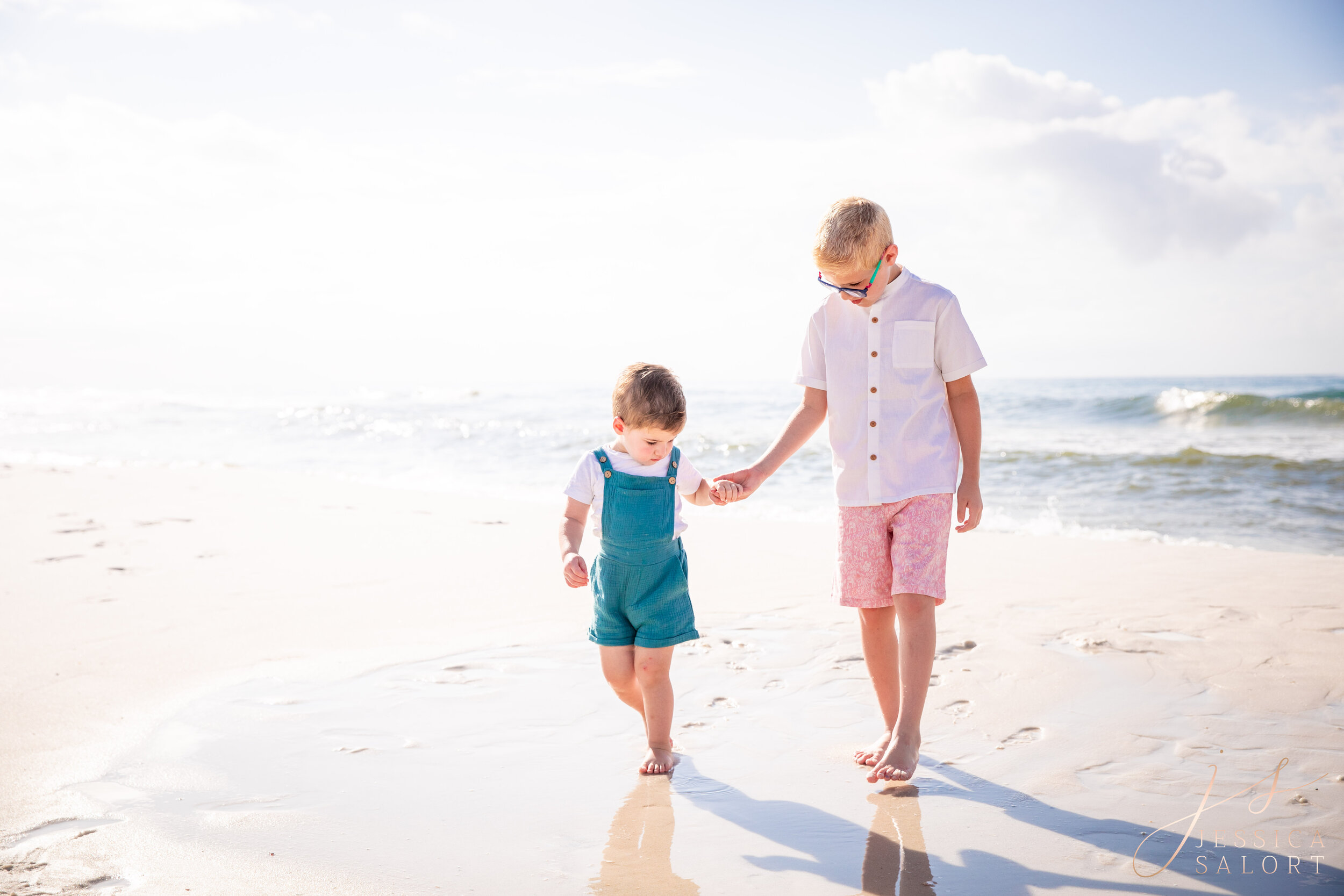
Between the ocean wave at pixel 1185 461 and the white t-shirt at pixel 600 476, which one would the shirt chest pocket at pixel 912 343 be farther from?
the ocean wave at pixel 1185 461

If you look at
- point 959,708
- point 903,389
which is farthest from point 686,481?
point 959,708

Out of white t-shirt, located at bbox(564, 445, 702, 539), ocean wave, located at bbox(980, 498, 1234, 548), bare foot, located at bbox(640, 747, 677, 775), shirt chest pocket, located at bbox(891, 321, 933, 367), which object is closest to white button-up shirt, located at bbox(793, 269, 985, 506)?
shirt chest pocket, located at bbox(891, 321, 933, 367)

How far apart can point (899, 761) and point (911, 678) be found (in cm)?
25

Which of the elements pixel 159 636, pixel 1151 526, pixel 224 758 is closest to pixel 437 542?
pixel 159 636

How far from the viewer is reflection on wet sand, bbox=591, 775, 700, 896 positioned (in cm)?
205

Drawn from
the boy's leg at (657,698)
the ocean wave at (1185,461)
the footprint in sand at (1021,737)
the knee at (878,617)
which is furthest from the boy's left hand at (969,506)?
the ocean wave at (1185,461)

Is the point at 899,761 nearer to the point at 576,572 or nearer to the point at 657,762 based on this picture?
the point at 657,762

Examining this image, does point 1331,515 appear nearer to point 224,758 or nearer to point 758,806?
point 758,806

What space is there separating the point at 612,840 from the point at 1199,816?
5.08 feet

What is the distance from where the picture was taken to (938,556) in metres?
2.67

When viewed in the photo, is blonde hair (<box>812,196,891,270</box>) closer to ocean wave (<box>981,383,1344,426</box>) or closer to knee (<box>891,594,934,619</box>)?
knee (<box>891,594,934,619</box>)

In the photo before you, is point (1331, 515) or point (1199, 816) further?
point (1331, 515)

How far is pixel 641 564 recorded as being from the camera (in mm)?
2717

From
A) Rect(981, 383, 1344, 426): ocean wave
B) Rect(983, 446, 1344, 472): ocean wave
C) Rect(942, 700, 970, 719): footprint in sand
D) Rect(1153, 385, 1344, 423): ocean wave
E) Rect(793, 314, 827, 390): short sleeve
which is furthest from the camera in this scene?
Rect(981, 383, 1344, 426): ocean wave
